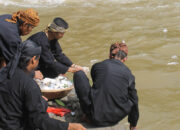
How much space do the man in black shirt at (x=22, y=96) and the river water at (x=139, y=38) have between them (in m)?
2.08

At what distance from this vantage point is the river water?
5008 mm

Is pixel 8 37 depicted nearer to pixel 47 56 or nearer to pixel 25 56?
pixel 47 56

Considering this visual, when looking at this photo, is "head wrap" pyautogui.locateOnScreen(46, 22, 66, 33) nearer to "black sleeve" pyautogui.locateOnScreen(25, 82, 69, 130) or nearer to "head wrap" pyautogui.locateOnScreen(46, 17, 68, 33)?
"head wrap" pyautogui.locateOnScreen(46, 17, 68, 33)

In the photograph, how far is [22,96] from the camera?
2543 millimetres

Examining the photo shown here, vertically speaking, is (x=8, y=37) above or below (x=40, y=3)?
above

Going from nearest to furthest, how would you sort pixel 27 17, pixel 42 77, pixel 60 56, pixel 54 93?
pixel 27 17, pixel 54 93, pixel 42 77, pixel 60 56

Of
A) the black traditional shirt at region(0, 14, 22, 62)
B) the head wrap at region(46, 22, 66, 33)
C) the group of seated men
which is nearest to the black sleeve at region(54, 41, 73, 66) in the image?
the group of seated men

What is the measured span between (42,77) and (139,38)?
4.75 meters

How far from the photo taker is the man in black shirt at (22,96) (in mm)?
2533

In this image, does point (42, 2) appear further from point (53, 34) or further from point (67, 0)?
point (53, 34)

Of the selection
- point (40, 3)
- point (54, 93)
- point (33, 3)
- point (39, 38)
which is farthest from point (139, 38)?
point (33, 3)

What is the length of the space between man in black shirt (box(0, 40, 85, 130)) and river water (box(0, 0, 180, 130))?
208cm

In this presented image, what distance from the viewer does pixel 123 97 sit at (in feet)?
11.7

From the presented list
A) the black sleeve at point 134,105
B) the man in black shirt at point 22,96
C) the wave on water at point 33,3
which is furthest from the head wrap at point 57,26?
the wave on water at point 33,3
